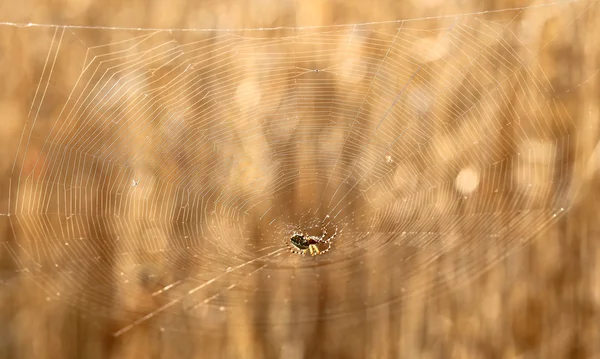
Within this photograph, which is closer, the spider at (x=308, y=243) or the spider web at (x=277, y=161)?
the spider web at (x=277, y=161)

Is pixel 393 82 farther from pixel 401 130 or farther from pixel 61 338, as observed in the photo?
pixel 61 338

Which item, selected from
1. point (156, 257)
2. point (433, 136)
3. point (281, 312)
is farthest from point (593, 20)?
point (156, 257)

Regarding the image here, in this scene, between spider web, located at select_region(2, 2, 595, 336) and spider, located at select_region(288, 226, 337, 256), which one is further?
spider, located at select_region(288, 226, 337, 256)

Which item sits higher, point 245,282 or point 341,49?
point 341,49
